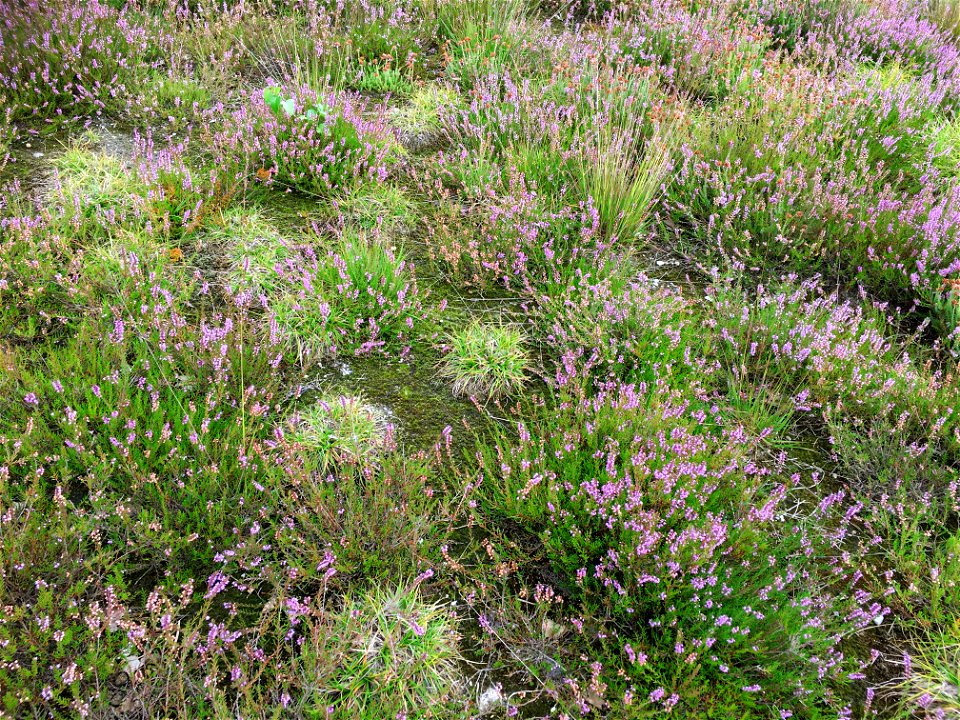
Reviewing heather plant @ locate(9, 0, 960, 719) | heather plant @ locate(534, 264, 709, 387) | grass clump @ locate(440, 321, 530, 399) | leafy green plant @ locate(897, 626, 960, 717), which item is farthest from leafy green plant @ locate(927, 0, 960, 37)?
leafy green plant @ locate(897, 626, 960, 717)

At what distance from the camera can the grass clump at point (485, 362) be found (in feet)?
10.7

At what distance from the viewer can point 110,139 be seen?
4383mm

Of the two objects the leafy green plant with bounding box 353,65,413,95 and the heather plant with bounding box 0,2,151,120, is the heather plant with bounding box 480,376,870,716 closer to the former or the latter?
the leafy green plant with bounding box 353,65,413,95

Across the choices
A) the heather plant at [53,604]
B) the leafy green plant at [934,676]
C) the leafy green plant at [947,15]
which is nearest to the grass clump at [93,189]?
the heather plant at [53,604]

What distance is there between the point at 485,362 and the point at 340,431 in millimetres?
851

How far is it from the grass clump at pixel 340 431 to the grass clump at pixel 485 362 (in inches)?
17.5

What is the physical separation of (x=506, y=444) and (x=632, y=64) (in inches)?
162

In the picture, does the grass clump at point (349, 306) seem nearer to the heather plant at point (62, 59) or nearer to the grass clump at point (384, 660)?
the grass clump at point (384, 660)

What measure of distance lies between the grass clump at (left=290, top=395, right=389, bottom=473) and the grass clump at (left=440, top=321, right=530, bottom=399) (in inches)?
17.5

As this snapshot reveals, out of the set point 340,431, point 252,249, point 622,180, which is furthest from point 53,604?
point 622,180

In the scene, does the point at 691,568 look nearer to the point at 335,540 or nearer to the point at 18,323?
the point at 335,540

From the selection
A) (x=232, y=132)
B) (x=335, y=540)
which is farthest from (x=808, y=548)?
(x=232, y=132)

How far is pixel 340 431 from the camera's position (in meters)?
2.94

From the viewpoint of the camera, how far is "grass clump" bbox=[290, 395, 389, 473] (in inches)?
111
